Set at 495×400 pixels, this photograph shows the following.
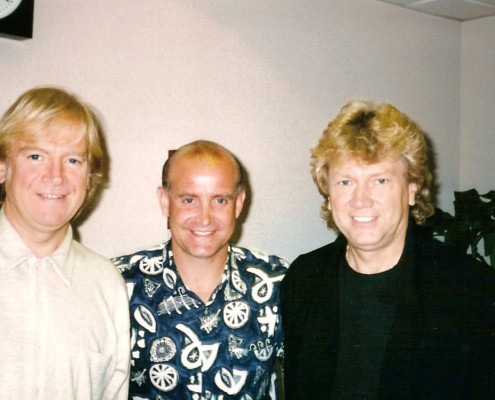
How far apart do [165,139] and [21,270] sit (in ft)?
4.95

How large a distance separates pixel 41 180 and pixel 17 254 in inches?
9.6

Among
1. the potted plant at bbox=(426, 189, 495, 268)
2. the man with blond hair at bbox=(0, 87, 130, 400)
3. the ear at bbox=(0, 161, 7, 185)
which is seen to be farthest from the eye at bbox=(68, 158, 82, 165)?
the potted plant at bbox=(426, 189, 495, 268)

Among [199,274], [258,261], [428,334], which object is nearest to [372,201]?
[428,334]

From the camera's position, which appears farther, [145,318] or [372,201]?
[145,318]

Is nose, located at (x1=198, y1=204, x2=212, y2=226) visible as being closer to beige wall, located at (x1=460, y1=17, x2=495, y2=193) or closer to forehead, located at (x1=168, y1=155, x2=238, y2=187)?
forehead, located at (x1=168, y1=155, x2=238, y2=187)

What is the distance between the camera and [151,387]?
206 centimetres

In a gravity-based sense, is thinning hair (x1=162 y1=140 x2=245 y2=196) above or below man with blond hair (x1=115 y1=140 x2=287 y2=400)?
above

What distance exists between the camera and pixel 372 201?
6.49 ft

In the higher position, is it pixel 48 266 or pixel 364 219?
pixel 364 219

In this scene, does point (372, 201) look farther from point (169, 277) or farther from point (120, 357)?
point (120, 357)

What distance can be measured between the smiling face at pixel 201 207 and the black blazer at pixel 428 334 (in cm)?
46

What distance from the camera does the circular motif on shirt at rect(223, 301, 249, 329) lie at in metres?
2.14

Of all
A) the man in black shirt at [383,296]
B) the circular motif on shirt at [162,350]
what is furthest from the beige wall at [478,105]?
the circular motif on shirt at [162,350]

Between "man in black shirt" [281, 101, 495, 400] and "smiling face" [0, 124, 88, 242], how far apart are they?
91 cm
